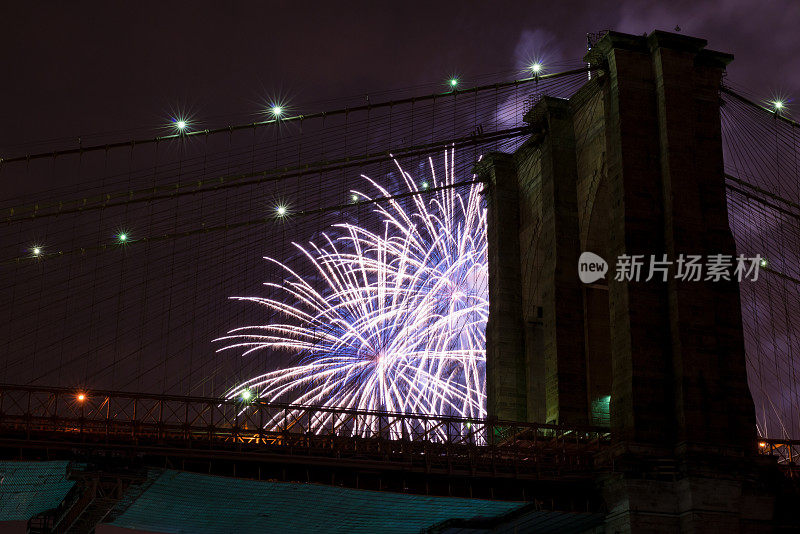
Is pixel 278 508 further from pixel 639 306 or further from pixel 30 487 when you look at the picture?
pixel 639 306

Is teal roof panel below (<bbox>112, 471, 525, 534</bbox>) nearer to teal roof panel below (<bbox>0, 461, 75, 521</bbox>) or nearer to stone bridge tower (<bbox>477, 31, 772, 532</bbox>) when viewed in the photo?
teal roof panel below (<bbox>0, 461, 75, 521</bbox>)

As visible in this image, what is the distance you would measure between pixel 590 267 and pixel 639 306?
9.06 metres

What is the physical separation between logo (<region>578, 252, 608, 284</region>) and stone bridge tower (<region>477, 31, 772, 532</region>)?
1.53ft

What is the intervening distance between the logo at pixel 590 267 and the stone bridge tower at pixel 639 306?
1.53 feet

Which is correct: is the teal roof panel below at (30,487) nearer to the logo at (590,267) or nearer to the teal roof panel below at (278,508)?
the teal roof panel below at (278,508)

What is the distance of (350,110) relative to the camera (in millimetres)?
55031

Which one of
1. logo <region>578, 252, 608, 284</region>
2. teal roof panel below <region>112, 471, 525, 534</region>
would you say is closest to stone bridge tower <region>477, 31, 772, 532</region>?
logo <region>578, 252, 608, 284</region>

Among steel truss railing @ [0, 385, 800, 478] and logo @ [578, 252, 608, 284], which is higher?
logo @ [578, 252, 608, 284]

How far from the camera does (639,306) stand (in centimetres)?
4322

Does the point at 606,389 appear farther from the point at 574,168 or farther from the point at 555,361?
the point at 574,168

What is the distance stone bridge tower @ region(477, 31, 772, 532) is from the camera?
4050cm

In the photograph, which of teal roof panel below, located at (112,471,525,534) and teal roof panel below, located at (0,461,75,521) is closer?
teal roof panel below, located at (0,461,75,521)

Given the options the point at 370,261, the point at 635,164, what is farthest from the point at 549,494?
the point at 370,261

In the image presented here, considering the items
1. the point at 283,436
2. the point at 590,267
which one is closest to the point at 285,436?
the point at 283,436
